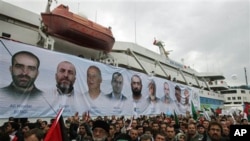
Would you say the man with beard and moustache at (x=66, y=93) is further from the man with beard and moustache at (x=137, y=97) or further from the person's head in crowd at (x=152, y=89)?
the person's head in crowd at (x=152, y=89)

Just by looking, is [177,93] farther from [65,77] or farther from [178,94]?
[65,77]

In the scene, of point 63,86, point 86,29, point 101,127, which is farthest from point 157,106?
point 101,127

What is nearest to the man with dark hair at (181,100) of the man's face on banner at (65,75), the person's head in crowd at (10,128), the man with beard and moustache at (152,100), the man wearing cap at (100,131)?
the man with beard and moustache at (152,100)

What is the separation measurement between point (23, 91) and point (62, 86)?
5.89ft

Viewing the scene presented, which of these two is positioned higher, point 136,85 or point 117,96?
point 136,85

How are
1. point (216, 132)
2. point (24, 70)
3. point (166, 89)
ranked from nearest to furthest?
point (216, 132) → point (24, 70) → point (166, 89)

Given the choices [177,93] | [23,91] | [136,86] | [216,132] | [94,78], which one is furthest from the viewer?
[177,93]

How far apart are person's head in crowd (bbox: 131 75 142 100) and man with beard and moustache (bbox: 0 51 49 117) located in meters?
6.57

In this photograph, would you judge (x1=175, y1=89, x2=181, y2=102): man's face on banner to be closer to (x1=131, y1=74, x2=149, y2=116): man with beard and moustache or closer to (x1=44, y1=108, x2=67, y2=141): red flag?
(x1=131, y1=74, x2=149, y2=116): man with beard and moustache

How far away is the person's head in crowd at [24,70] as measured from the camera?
8.55 m

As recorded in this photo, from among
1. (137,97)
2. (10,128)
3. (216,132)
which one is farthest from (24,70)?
(137,97)

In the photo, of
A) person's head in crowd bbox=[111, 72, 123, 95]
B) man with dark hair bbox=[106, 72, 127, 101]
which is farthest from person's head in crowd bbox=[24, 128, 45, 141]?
person's head in crowd bbox=[111, 72, 123, 95]

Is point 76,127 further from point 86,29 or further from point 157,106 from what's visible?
point 157,106

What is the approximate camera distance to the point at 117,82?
1377cm
